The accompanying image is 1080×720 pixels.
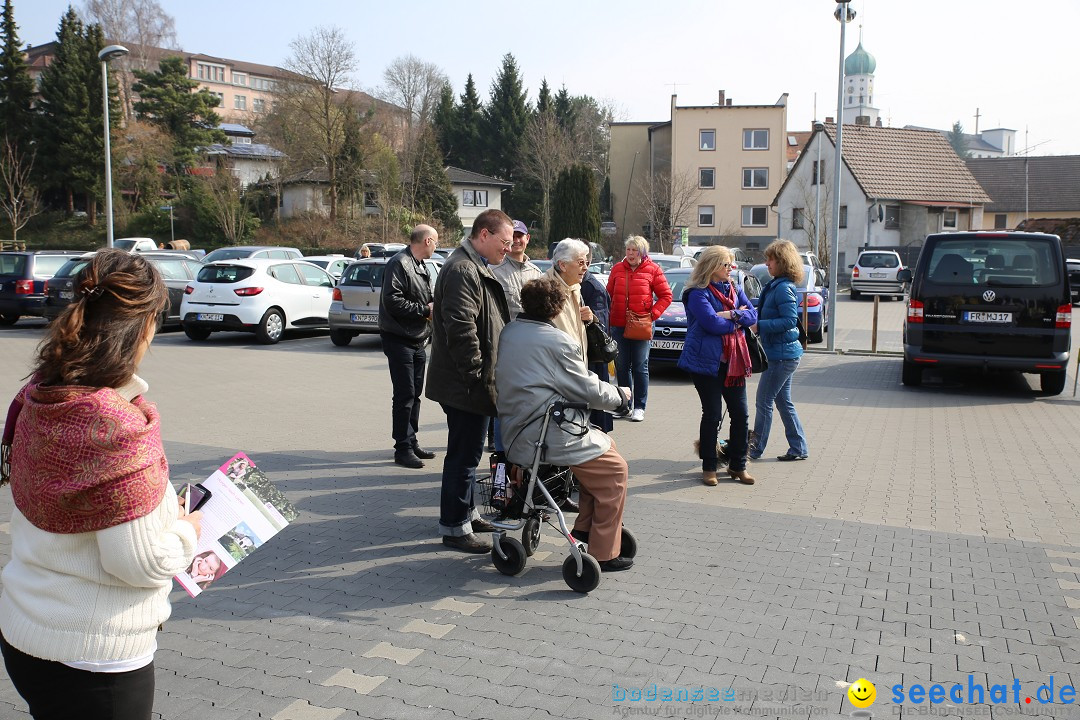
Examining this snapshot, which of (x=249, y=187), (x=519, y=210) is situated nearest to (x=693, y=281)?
(x=249, y=187)

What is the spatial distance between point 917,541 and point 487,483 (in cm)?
282

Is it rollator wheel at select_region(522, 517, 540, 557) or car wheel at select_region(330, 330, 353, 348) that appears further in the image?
car wheel at select_region(330, 330, 353, 348)

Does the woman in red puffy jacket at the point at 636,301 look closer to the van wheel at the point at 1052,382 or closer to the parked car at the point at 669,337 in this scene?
the parked car at the point at 669,337

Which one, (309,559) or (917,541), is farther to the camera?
(917,541)

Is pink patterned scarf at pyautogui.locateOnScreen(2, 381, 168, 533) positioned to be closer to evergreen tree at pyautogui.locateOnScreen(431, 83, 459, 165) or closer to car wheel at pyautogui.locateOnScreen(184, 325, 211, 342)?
car wheel at pyautogui.locateOnScreen(184, 325, 211, 342)

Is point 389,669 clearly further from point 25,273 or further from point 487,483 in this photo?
point 25,273

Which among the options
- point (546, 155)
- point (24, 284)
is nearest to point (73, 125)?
point (546, 155)

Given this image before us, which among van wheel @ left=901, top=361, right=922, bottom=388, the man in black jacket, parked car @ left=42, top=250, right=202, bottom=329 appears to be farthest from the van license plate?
parked car @ left=42, top=250, right=202, bottom=329

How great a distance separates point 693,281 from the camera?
23.8 feet

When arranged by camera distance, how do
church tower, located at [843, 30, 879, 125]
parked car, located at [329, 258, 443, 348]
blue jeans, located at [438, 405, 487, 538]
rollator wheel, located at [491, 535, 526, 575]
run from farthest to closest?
church tower, located at [843, 30, 879, 125] → parked car, located at [329, 258, 443, 348] → blue jeans, located at [438, 405, 487, 538] → rollator wheel, located at [491, 535, 526, 575]

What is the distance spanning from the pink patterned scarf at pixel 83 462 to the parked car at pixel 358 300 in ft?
47.2

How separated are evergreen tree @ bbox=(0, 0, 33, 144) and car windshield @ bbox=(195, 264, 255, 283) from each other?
159 ft

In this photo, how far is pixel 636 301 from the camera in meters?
9.52

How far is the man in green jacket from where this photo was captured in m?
5.29
